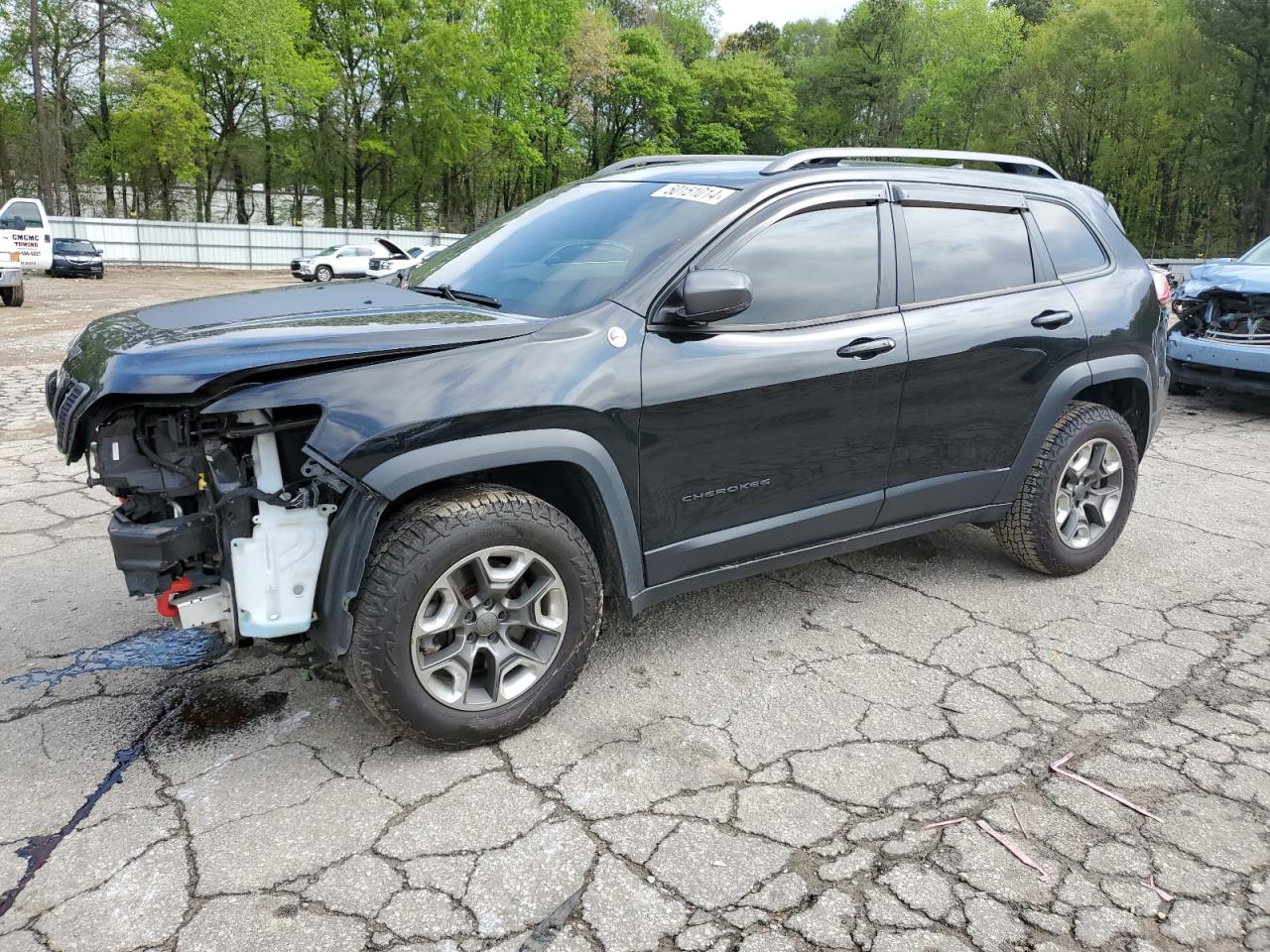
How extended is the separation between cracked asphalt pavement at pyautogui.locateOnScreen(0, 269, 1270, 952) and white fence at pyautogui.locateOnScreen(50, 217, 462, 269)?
32.1 meters

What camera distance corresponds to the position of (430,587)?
2.74 m

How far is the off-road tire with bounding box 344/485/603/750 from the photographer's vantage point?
2.69 m

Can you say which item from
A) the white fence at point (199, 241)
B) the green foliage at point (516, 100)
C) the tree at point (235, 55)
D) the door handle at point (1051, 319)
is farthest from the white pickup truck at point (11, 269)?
the tree at point (235, 55)

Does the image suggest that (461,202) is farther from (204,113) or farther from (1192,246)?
(1192,246)

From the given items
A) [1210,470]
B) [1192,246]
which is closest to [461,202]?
[1192,246]

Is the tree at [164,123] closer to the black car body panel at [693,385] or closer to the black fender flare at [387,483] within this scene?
the black car body panel at [693,385]

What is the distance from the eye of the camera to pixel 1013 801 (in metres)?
2.77

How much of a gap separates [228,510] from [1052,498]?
133 inches

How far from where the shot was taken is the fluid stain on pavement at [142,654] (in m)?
3.39

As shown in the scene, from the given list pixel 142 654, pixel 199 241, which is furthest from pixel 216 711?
pixel 199 241

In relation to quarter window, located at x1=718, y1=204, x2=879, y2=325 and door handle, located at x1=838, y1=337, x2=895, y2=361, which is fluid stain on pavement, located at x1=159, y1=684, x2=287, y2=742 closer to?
quarter window, located at x1=718, y1=204, x2=879, y2=325

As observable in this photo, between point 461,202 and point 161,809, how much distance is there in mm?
53579

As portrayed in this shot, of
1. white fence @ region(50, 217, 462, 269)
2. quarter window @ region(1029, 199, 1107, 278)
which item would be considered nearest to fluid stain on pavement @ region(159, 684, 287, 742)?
quarter window @ region(1029, 199, 1107, 278)

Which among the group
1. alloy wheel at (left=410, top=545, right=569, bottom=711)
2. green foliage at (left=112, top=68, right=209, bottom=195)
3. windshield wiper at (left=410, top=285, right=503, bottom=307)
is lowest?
alloy wheel at (left=410, top=545, right=569, bottom=711)
